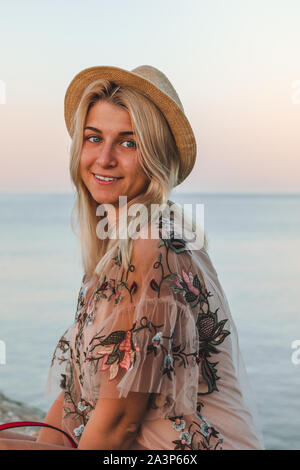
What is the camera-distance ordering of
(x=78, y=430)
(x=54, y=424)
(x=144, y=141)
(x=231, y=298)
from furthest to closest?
(x=231, y=298) → (x=54, y=424) → (x=78, y=430) → (x=144, y=141)

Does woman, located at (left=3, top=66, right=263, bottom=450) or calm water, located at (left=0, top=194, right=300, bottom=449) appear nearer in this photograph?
woman, located at (left=3, top=66, right=263, bottom=450)

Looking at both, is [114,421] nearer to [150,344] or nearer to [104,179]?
[150,344]

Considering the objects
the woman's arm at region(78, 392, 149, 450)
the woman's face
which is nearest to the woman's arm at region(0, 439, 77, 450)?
the woman's arm at region(78, 392, 149, 450)

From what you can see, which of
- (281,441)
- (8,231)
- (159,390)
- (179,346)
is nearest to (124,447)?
(159,390)

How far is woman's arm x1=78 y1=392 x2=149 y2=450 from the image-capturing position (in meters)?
1.53

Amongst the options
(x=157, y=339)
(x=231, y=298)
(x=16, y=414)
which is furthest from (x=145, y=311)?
(x=231, y=298)

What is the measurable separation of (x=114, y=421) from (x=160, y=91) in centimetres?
90

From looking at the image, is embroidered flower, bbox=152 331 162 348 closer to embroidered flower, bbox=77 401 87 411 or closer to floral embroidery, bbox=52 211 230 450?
floral embroidery, bbox=52 211 230 450

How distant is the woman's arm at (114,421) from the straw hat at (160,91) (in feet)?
2.45

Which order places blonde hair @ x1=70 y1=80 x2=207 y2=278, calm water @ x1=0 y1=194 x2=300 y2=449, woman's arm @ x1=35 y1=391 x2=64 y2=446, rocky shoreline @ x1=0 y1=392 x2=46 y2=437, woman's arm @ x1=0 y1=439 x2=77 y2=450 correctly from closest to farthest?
woman's arm @ x1=0 y1=439 x2=77 y2=450
blonde hair @ x1=70 y1=80 x2=207 y2=278
woman's arm @ x1=35 y1=391 x2=64 y2=446
rocky shoreline @ x1=0 y1=392 x2=46 y2=437
calm water @ x1=0 y1=194 x2=300 y2=449

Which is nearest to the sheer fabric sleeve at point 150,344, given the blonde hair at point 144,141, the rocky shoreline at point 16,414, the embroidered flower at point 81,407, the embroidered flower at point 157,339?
the embroidered flower at point 157,339

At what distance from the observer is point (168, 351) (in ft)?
5.03

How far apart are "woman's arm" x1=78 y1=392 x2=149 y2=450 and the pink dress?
0.08 ft

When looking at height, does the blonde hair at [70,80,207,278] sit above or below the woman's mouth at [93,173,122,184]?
above
